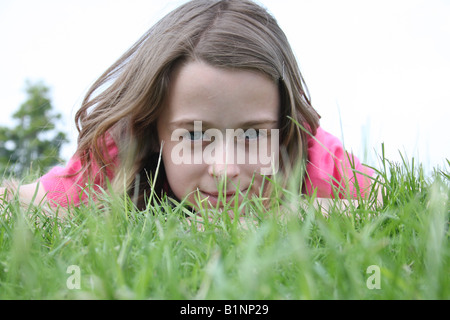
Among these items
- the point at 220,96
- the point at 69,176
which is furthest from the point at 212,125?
the point at 69,176

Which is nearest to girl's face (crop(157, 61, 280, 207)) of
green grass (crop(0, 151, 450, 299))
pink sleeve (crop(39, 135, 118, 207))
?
pink sleeve (crop(39, 135, 118, 207))

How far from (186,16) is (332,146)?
1.26 metres

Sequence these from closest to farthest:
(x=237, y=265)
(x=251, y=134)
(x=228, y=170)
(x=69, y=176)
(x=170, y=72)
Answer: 1. (x=237, y=265)
2. (x=228, y=170)
3. (x=251, y=134)
4. (x=170, y=72)
5. (x=69, y=176)

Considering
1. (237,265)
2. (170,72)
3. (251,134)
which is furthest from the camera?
(170,72)

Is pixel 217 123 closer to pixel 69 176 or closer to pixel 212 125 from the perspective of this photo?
pixel 212 125

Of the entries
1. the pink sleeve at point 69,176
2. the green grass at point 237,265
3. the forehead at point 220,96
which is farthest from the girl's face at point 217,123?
the green grass at point 237,265

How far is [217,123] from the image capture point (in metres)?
2.10

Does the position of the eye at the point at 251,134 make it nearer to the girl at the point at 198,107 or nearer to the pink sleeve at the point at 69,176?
the girl at the point at 198,107

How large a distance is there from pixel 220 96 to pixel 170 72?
1.26 feet

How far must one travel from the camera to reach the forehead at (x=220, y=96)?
6.84ft

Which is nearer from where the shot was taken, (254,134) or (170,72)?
(254,134)
